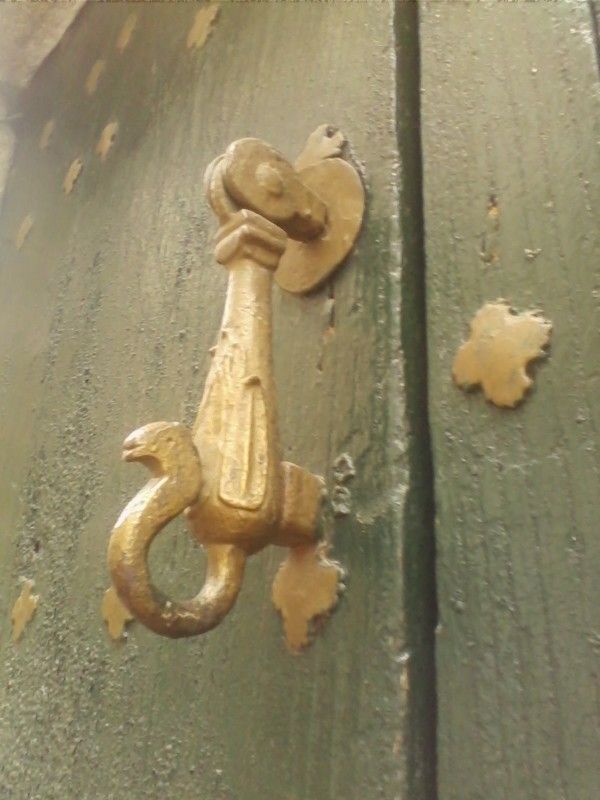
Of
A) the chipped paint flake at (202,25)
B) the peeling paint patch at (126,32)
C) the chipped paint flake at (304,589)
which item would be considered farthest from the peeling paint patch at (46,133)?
the chipped paint flake at (304,589)

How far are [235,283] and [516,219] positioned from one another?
154 millimetres

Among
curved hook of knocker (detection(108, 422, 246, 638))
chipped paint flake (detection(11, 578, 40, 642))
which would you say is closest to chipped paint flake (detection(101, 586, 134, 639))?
chipped paint flake (detection(11, 578, 40, 642))


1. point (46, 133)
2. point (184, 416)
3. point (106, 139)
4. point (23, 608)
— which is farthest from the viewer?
point (46, 133)

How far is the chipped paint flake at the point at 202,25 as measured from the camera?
32.0 inches

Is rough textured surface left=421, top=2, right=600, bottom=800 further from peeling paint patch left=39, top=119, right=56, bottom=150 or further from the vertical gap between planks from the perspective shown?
peeling paint patch left=39, top=119, right=56, bottom=150

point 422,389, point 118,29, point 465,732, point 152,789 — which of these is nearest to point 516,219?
point 422,389

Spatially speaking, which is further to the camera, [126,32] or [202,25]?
[126,32]

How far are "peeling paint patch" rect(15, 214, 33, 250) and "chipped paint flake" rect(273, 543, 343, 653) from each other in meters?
0.85

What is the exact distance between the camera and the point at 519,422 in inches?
15.4

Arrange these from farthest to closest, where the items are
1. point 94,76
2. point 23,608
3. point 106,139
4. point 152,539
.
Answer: point 94,76
point 106,139
point 23,608
point 152,539

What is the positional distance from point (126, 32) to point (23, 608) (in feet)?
2.36

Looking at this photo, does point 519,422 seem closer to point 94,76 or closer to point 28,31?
point 94,76

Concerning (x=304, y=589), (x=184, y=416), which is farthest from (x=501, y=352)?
(x=184, y=416)

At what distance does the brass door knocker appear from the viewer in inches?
13.8
